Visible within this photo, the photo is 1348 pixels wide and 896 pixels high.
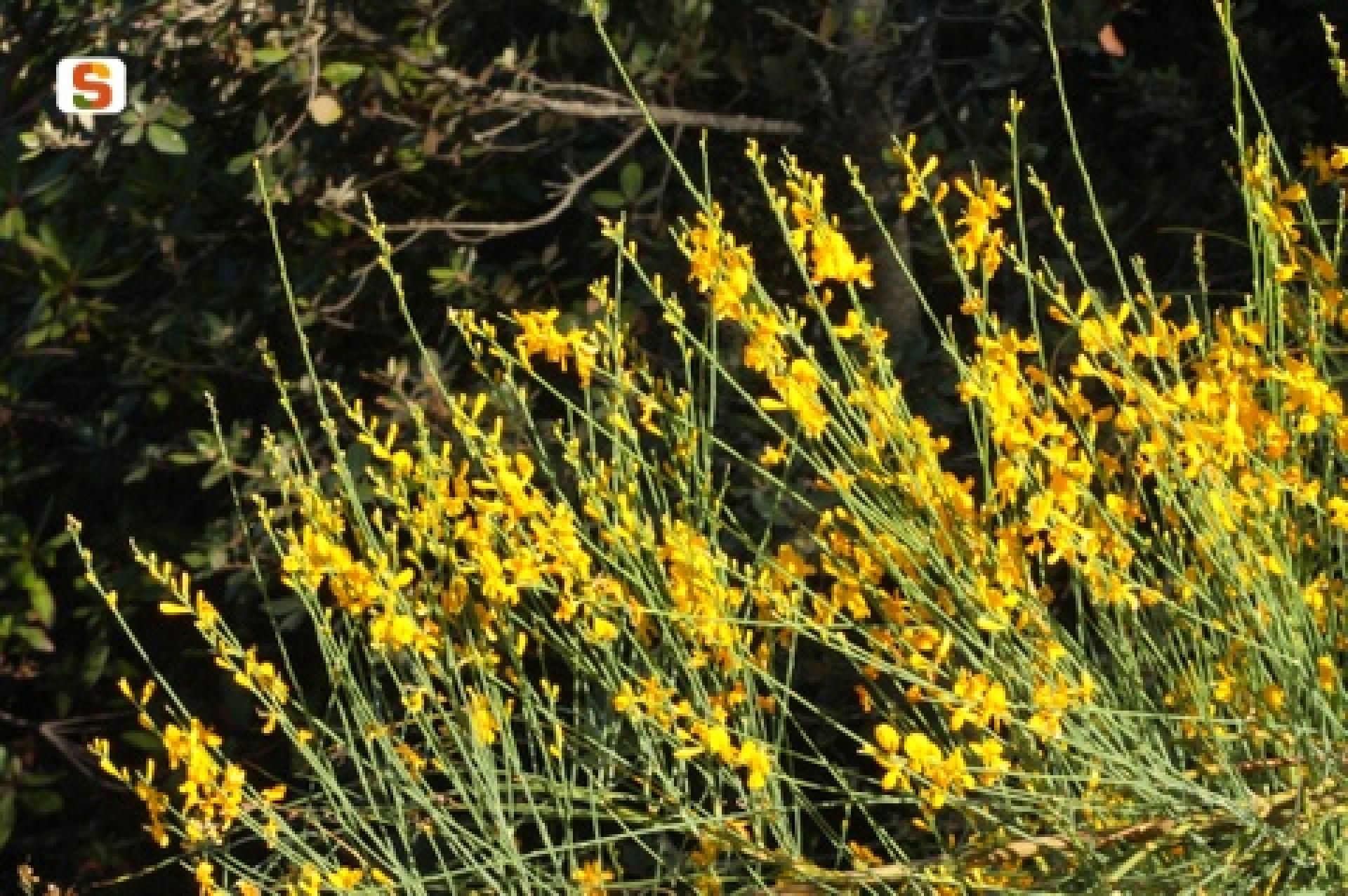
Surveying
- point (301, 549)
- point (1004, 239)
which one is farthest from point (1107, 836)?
point (1004, 239)

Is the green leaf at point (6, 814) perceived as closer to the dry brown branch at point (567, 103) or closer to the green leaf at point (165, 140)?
the green leaf at point (165, 140)

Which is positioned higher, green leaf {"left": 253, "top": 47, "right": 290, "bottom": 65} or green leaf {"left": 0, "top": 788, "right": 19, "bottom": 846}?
green leaf {"left": 253, "top": 47, "right": 290, "bottom": 65}

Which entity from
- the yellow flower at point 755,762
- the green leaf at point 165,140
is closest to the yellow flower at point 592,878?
the yellow flower at point 755,762

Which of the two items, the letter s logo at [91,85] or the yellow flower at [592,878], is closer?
the yellow flower at [592,878]

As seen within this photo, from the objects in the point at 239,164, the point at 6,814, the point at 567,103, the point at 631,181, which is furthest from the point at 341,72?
the point at 6,814

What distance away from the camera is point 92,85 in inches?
160

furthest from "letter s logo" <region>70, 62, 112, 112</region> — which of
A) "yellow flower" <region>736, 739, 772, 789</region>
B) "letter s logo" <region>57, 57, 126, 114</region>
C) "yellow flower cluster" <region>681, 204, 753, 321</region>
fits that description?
"yellow flower" <region>736, 739, 772, 789</region>

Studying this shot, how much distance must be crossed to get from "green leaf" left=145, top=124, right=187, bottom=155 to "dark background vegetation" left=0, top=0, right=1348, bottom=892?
0.10 ft

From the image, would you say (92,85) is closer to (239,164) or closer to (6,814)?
(239,164)

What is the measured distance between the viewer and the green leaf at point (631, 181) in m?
3.94

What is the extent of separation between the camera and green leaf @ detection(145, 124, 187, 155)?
3854 mm

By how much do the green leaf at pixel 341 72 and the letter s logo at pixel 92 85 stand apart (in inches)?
14.7

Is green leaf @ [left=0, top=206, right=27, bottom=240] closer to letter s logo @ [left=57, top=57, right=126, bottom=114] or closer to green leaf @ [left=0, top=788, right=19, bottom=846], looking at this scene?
letter s logo @ [left=57, top=57, right=126, bottom=114]

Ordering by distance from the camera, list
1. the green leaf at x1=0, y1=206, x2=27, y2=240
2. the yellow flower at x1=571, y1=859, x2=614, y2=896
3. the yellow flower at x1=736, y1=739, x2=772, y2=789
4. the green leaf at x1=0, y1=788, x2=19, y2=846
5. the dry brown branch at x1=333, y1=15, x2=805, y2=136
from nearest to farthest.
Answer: the yellow flower at x1=736, y1=739, x2=772, y2=789
the yellow flower at x1=571, y1=859, x2=614, y2=896
the dry brown branch at x1=333, y1=15, x2=805, y2=136
the green leaf at x1=0, y1=206, x2=27, y2=240
the green leaf at x1=0, y1=788, x2=19, y2=846
